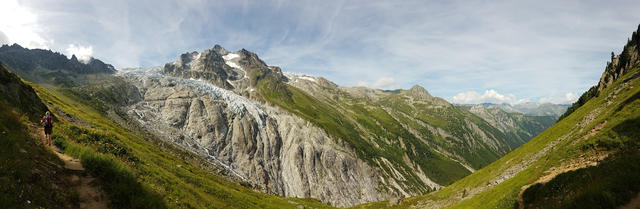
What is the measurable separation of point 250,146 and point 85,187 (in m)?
171

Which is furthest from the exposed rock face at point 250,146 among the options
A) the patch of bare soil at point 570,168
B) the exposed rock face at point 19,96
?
the patch of bare soil at point 570,168

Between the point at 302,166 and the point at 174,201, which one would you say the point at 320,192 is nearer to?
the point at 302,166

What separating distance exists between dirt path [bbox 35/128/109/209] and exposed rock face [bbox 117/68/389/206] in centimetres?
14578

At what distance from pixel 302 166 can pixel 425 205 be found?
13000cm

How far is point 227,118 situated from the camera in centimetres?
18525

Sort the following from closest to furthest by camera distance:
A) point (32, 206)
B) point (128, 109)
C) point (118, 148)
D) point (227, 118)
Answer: point (32, 206) → point (118, 148) → point (128, 109) → point (227, 118)

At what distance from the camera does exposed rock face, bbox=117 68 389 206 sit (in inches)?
6245

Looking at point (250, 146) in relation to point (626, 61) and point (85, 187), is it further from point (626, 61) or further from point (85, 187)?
point (626, 61)

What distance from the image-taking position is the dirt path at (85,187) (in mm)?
10445

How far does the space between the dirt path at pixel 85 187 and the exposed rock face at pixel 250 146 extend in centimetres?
14578

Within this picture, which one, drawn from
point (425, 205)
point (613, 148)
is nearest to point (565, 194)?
point (613, 148)

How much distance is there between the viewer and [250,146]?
176m

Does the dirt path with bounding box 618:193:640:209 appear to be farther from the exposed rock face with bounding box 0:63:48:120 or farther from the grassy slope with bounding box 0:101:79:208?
the exposed rock face with bounding box 0:63:48:120

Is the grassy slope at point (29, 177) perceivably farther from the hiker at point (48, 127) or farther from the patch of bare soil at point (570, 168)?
the patch of bare soil at point (570, 168)
